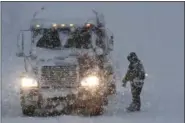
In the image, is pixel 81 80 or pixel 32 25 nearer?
pixel 81 80

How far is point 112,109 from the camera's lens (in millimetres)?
15625

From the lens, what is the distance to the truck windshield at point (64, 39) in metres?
15.1

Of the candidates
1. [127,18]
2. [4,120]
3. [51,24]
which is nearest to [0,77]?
[51,24]

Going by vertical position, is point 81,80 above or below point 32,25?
below

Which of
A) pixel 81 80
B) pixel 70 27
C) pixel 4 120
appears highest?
pixel 70 27

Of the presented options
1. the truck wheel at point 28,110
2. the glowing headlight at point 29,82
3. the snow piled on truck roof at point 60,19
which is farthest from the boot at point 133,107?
the glowing headlight at point 29,82

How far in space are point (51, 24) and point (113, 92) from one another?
2.55m

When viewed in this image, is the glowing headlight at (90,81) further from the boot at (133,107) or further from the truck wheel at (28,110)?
the boot at (133,107)

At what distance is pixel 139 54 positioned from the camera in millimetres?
38062

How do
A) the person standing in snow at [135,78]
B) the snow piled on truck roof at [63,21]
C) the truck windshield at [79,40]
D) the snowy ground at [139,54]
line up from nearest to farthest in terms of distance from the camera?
1. the snowy ground at [139,54]
2. the truck windshield at [79,40]
3. the snow piled on truck roof at [63,21]
4. the person standing in snow at [135,78]

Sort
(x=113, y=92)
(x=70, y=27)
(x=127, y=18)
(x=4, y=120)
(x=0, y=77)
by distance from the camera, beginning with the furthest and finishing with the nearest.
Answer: (x=127, y=18)
(x=0, y=77)
(x=113, y=92)
(x=70, y=27)
(x=4, y=120)

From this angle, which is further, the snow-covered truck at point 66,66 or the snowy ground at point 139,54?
the snowy ground at point 139,54

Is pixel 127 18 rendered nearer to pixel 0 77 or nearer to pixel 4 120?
pixel 0 77

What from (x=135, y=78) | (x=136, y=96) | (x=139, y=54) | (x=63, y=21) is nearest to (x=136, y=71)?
(x=135, y=78)
